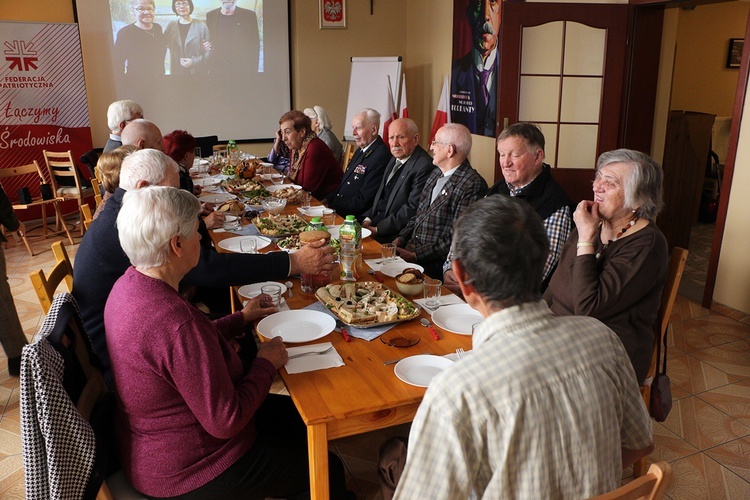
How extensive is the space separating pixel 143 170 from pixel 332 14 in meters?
5.81

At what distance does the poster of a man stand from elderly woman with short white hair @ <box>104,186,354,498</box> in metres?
4.87

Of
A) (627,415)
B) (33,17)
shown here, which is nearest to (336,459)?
(627,415)

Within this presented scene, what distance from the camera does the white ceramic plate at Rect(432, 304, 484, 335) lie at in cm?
190

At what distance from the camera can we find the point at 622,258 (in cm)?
194

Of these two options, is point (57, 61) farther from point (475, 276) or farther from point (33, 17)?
point (475, 276)

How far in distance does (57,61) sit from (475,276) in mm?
6549

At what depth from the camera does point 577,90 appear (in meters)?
4.91

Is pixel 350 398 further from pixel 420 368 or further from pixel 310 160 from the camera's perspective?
pixel 310 160

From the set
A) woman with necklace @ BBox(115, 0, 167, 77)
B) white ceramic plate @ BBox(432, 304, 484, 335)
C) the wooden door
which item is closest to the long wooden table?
white ceramic plate @ BBox(432, 304, 484, 335)

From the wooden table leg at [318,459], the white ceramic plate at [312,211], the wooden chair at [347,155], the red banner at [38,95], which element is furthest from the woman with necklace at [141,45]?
the wooden table leg at [318,459]

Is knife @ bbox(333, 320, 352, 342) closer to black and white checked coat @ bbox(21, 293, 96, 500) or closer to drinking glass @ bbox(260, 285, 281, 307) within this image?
drinking glass @ bbox(260, 285, 281, 307)

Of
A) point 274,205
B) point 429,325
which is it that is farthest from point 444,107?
point 429,325

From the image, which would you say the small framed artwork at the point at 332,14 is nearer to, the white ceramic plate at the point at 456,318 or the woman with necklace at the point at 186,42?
the woman with necklace at the point at 186,42

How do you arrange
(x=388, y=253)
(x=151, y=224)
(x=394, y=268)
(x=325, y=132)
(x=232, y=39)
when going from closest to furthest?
(x=151, y=224) → (x=394, y=268) → (x=388, y=253) → (x=325, y=132) → (x=232, y=39)
